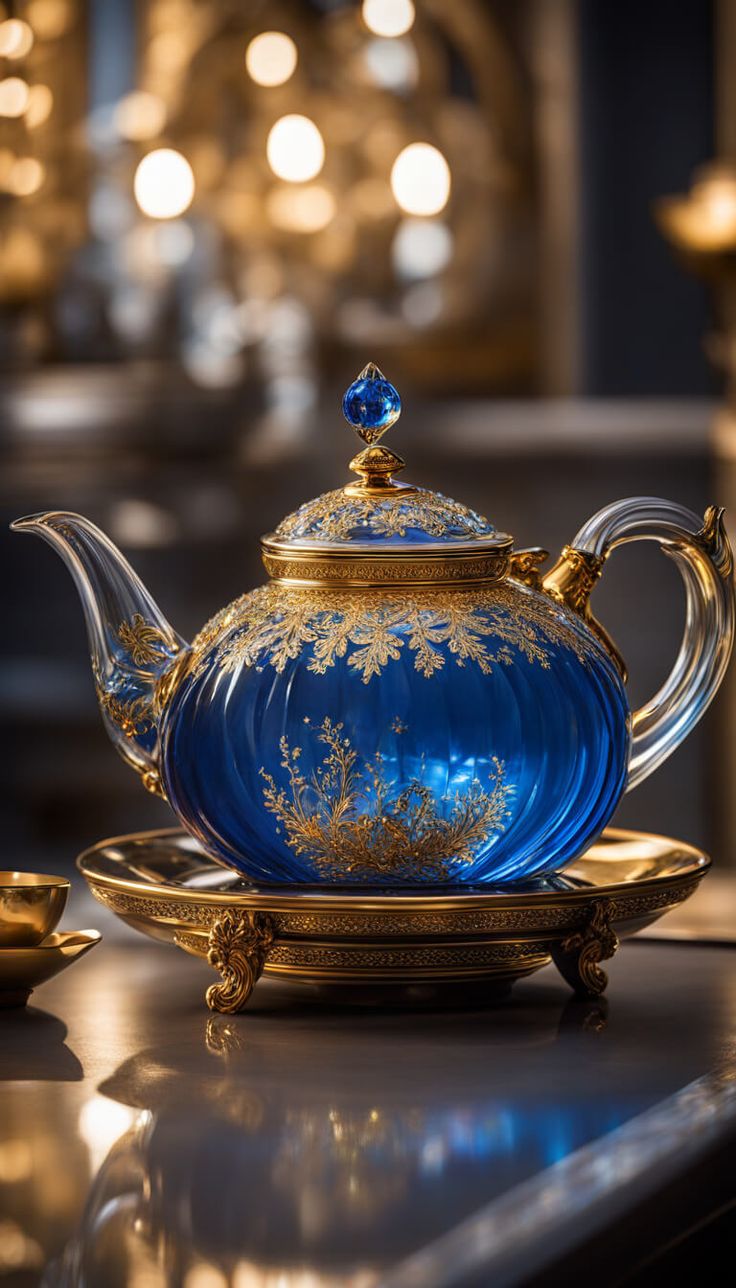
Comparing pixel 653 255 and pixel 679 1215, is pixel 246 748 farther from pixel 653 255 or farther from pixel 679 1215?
pixel 653 255

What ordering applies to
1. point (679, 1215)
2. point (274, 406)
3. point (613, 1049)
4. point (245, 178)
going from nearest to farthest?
A: point (679, 1215) < point (613, 1049) < point (245, 178) < point (274, 406)

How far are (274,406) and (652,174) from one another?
37.5 inches

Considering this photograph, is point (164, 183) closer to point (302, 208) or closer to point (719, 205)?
point (302, 208)

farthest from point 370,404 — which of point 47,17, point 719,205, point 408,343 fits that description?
point 408,343

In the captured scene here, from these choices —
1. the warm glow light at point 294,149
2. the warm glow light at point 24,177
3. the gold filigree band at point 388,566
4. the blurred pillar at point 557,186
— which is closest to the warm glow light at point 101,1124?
the gold filigree band at point 388,566

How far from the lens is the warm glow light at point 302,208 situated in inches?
96.0

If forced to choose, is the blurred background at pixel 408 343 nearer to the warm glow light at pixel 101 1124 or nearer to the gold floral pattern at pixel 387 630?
the gold floral pattern at pixel 387 630

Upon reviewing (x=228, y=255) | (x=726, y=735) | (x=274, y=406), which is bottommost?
(x=726, y=735)

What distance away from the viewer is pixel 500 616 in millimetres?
815

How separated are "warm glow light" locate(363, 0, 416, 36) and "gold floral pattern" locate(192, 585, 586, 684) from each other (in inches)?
71.2

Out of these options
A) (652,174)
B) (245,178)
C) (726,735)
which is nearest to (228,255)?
(245,178)

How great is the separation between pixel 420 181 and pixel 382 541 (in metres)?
1.51

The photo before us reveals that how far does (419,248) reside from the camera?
9.55 ft

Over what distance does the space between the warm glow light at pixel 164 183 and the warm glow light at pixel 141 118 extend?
0.27 ft
